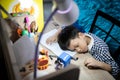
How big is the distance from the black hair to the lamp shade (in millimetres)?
850

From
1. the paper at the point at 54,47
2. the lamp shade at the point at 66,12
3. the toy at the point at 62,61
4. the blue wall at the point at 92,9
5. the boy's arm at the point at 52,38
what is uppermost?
the lamp shade at the point at 66,12

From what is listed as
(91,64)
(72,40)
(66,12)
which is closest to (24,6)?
(72,40)

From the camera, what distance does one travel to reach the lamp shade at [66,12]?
1.66 feet

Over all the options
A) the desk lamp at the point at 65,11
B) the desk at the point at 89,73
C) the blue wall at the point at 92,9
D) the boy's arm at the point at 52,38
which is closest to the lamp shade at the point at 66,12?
the desk lamp at the point at 65,11

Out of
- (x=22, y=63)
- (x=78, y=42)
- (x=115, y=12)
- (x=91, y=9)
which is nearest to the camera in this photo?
(x=22, y=63)

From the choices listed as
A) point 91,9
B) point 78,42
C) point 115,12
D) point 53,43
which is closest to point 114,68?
point 78,42

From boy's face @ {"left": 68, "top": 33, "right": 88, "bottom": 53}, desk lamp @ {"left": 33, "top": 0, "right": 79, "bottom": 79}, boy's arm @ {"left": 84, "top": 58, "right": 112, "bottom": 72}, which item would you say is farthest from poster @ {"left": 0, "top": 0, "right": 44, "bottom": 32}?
desk lamp @ {"left": 33, "top": 0, "right": 79, "bottom": 79}

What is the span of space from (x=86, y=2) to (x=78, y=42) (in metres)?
1.66

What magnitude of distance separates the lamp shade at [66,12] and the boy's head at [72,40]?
33.3 inches

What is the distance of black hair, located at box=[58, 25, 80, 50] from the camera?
1.42 metres

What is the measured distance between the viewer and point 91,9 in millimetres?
2801

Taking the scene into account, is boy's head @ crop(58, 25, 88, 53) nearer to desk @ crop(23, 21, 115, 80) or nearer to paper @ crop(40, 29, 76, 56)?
paper @ crop(40, 29, 76, 56)

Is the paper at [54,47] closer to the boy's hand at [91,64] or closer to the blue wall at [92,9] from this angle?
the boy's hand at [91,64]

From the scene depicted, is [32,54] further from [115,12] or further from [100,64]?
[115,12]
